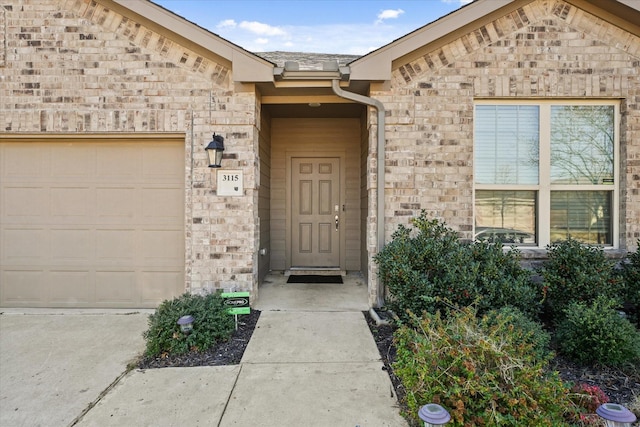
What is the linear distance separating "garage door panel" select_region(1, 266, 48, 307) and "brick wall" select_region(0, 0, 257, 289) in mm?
1785

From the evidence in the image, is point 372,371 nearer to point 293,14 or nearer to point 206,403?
point 206,403

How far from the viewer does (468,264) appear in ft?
11.9

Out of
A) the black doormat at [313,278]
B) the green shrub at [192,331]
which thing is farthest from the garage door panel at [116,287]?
the black doormat at [313,278]

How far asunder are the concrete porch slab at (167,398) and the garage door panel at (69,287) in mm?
2172

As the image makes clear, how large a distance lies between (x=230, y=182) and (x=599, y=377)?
398 cm

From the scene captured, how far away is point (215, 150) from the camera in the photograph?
4.20m

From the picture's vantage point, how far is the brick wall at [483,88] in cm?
437

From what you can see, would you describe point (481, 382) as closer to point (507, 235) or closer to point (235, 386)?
point (235, 386)

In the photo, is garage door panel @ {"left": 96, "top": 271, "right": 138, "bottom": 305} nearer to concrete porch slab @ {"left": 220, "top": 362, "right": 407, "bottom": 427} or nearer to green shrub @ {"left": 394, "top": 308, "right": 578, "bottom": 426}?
concrete porch slab @ {"left": 220, "top": 362, "right": 407, "bottom": 427}

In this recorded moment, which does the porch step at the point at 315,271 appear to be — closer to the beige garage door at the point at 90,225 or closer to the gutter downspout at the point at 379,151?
the gutter downspout at the point at 379,151

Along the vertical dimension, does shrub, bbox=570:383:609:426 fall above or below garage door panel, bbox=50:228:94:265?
below

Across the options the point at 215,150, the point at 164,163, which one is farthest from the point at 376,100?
the point at 164,163

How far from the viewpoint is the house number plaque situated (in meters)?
4.40

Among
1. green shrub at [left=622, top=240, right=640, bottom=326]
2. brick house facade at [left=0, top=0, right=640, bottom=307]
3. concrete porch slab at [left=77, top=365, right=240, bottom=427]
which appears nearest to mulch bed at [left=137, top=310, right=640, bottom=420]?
concrete porch slab at [left=77, top=365, right=240, bottom=427]
